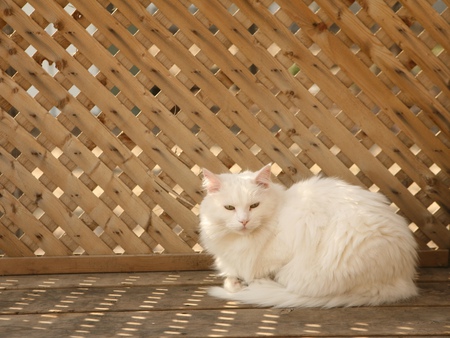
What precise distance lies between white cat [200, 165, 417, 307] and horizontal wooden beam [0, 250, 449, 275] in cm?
30

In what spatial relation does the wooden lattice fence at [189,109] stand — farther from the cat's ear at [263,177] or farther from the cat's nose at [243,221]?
the cat's nose at [243,221]

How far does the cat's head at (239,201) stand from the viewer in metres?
2.55

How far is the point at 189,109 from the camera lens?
9.43ft

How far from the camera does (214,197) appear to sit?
8.61 feet

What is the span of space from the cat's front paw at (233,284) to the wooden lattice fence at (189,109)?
0.38 m

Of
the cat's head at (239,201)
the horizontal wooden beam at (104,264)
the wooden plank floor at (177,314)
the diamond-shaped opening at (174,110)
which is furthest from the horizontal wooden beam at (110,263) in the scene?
the diamond-shaped opening at (174,110)

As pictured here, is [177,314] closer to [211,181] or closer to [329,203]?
[211,181]

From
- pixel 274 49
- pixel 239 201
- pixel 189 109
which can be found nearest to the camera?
pixel 239 201

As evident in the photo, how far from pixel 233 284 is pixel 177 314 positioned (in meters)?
0.30

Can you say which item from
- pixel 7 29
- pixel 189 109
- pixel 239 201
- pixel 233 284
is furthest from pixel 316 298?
pixel 7 29

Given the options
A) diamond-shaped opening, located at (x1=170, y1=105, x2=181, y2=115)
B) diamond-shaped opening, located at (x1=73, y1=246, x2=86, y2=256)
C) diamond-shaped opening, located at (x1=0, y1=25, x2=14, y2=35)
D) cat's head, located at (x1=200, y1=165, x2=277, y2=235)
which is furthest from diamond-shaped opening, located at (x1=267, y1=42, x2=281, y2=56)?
diamond-shaped opening, located at (x1=73, y1=246, x2=86, y2=256)

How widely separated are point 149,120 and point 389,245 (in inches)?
47.4

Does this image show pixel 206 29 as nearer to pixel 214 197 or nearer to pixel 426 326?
pixel 214 197

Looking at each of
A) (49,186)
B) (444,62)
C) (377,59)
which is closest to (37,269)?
(49,186)
